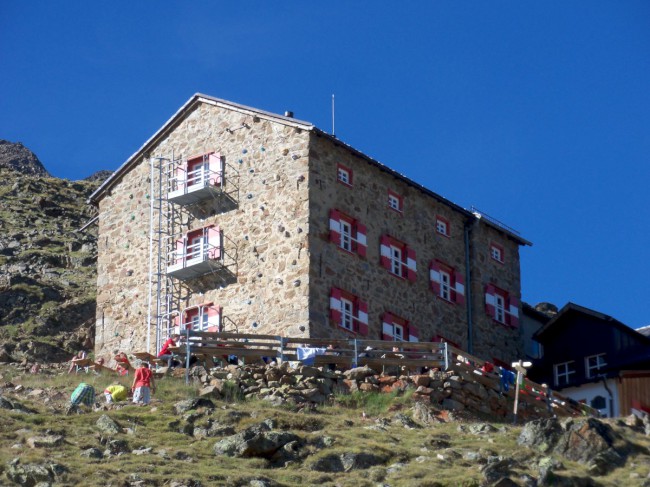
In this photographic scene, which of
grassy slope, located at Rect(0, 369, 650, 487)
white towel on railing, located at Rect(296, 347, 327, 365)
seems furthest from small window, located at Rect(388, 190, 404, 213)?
grassy slope, located at Rect(0, 369, 650, 487)

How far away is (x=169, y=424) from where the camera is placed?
145ft

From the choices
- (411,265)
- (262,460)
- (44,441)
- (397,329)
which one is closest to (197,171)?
(411,265)

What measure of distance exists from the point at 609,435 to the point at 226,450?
1140 cm

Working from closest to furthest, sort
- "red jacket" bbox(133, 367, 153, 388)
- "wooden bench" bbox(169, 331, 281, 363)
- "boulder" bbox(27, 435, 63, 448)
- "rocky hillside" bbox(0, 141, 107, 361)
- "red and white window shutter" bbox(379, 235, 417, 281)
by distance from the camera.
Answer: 1. "boulder" bbox(27, 435, 63, 448)
2. "red jacket" bbox(133, 367, 153, 388)
3. "wooden bench" bbox(169, 331, 281, 363)
4. "red and white window shutter" bbox(379, 235, 417, 281)
5. "rocky hillside" bbox(0, 141, 107, 361)

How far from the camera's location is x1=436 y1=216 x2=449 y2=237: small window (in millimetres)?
64000

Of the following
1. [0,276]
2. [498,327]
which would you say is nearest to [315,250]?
[498,327]

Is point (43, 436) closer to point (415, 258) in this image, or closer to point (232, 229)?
point (232, 229)

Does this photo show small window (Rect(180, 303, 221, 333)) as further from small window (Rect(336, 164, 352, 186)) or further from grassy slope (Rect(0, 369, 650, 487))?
grassy slope (Rect(0, 369, 650, 487))

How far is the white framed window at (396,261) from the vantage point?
199 feet

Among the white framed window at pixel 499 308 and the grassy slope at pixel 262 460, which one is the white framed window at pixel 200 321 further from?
the white framed window at pixel 499 308

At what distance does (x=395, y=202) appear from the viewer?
62094mm

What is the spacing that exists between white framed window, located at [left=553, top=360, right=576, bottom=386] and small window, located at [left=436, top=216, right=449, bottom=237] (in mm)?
7096

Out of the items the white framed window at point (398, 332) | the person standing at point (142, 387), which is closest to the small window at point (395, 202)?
the white framed window at point (398, 332)

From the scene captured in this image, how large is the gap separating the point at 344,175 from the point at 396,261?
4.14 m
